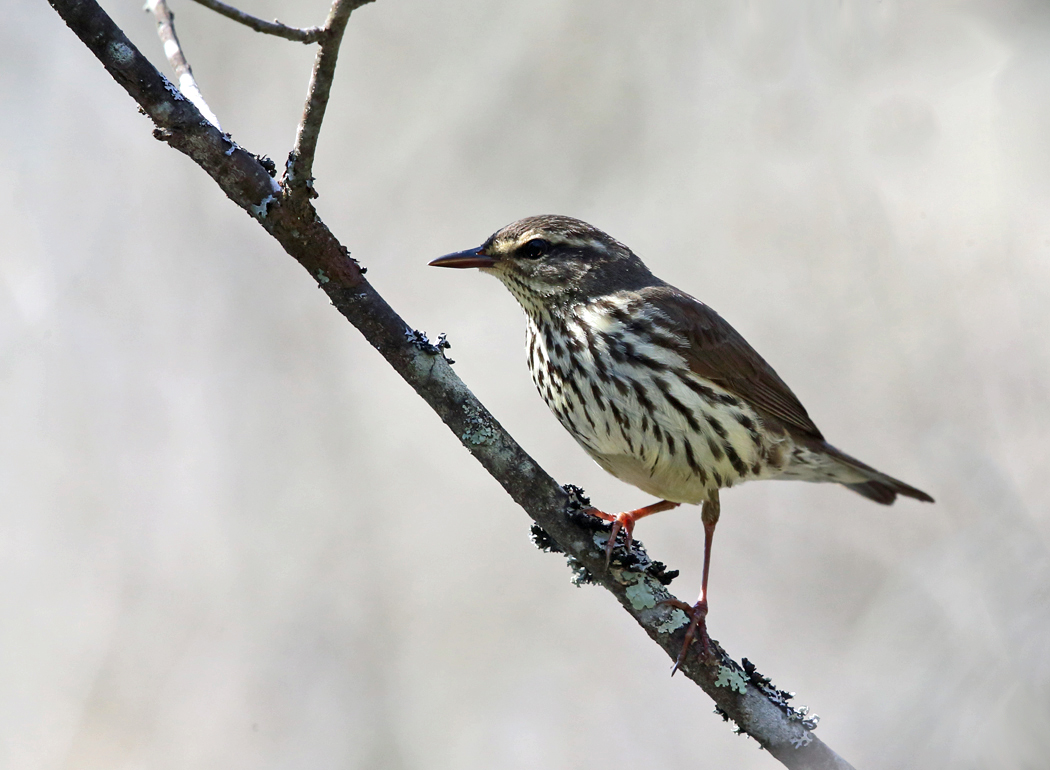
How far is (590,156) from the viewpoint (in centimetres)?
784

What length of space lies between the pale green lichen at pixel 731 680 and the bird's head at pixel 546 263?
181 centimetres

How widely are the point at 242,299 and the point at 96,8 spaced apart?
4399mm

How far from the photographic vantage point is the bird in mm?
4312

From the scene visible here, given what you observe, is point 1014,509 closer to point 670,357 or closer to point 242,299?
point 670,357

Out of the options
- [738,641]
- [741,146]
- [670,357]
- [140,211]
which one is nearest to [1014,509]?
[738,641]

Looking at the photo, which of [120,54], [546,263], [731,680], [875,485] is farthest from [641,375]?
[120,54]

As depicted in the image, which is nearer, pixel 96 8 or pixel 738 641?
pixel 96 8

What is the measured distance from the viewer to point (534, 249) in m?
4.63

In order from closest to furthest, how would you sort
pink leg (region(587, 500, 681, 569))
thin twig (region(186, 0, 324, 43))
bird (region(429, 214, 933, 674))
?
thin twig (region(186, 0, 324, 43)) → pink leg (region(587, 500, 681, 569)) → bird (region(429, 214, 933, 674))

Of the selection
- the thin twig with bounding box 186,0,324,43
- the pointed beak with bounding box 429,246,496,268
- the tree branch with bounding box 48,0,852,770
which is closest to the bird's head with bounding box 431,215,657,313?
the pointed beak with bounding box 429,246,496,268

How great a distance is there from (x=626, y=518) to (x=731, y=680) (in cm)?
98

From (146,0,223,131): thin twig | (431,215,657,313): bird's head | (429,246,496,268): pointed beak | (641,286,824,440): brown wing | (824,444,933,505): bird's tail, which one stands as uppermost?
(824,444,933,505): bird's tail

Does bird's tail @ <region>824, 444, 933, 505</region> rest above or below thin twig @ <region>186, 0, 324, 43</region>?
above

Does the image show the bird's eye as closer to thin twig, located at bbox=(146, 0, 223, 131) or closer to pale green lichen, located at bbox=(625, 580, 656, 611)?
thin twig, located at bbox=(146, 0, 223, 131)
